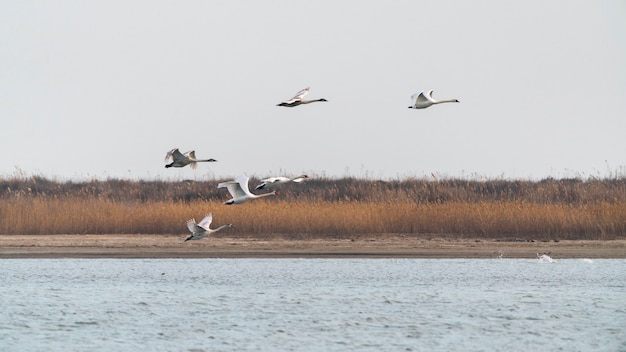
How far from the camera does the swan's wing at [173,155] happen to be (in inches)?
782

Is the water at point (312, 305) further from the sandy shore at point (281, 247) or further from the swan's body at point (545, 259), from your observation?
the sandy shore at point (281, 247)

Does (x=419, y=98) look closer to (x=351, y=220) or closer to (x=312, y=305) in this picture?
(x=312, y=305)

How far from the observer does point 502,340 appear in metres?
15.4

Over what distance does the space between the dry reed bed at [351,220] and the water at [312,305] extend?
274 centimetres

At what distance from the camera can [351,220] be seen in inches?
1041

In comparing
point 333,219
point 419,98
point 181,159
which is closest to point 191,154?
point 181,159

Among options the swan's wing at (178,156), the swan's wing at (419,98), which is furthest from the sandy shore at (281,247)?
the swan's wing at (419,98)

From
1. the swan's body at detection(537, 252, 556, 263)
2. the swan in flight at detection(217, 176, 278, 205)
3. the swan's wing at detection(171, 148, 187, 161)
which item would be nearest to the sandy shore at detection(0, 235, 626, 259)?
the swan's body at detection(537, 252, 556, 263)

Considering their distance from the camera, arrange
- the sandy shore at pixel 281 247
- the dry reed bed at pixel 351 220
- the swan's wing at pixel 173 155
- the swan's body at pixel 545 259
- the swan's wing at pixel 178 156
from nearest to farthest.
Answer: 1. the swan's wing at pixel 173 155
2. the swan's wing at pixel 178 156
3. the swan's body at pixel 545 259
4. the sandy shore at pixel 281 247
5. the dry reed bed at pixel 351 220

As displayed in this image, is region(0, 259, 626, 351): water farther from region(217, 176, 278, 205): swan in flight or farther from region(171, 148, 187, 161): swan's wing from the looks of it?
region(171, 148, 187, 161): swan's wing

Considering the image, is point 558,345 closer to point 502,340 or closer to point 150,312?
point 502,340

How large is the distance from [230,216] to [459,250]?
5.04m

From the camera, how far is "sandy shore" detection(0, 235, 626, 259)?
24.1 meters

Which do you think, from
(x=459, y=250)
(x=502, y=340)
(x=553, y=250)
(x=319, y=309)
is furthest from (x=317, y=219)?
(x=502, y=340)
